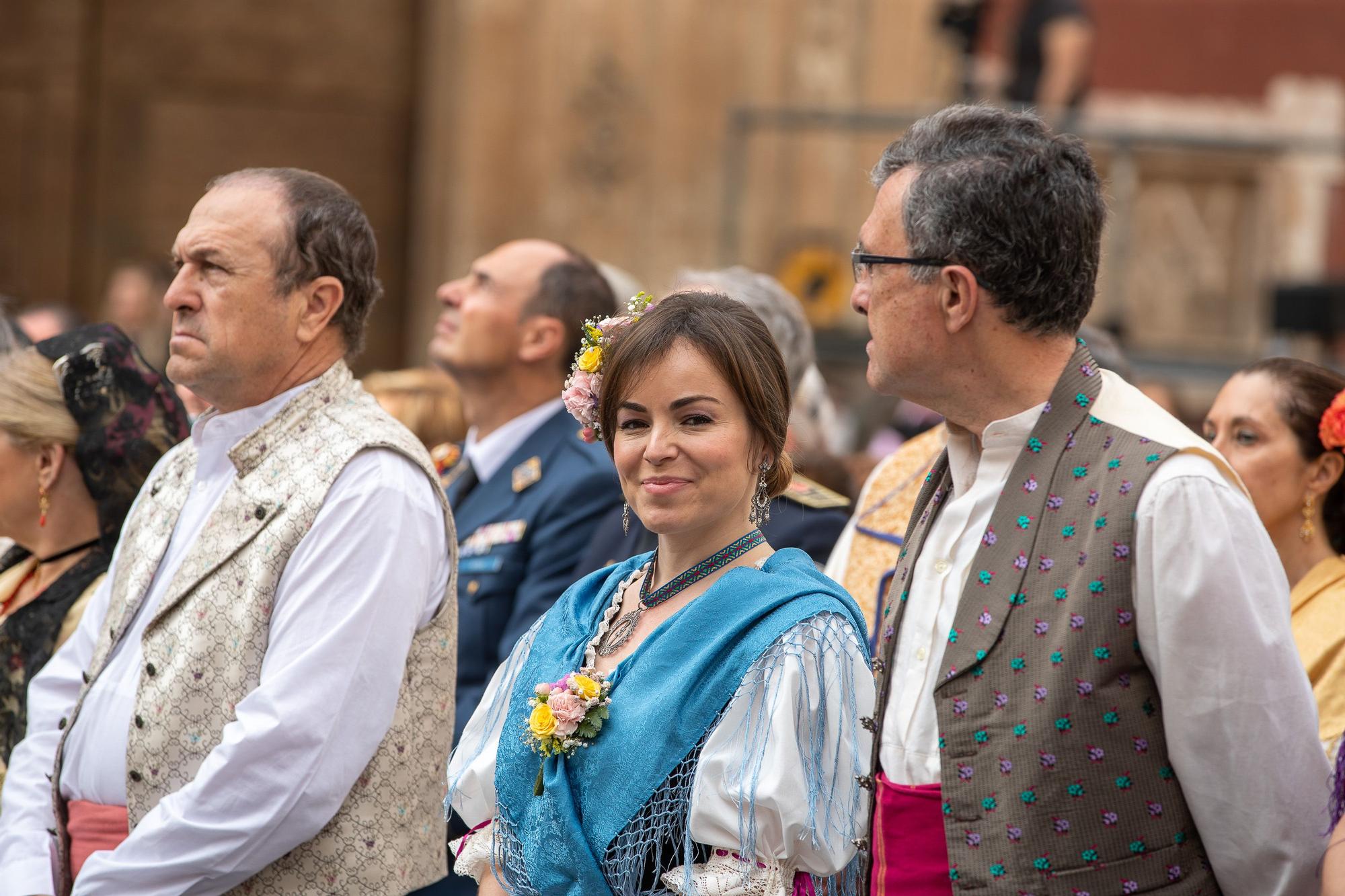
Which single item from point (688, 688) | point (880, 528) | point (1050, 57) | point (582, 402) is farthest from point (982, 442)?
point (1050, 57)

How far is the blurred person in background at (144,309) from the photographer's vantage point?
24.3 ft

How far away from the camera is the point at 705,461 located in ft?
7.94

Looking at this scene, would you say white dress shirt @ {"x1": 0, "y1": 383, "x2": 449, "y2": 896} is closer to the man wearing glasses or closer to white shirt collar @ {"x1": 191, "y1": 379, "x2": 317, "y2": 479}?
white shirt collar @ {"x1": 191, "y1": 379, "x2": 317, "y2": 479}

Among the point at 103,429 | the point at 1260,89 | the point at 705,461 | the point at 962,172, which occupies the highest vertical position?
the point at 1260,89

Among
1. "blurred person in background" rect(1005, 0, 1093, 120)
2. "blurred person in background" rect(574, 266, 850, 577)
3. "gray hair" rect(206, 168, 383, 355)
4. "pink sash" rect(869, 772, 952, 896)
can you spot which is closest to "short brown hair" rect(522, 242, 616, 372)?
"blurred person in background" rect(574, 266, 850, 577)

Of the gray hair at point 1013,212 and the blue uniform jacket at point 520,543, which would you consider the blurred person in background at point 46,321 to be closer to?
the blue uniform jacket at point 520,543

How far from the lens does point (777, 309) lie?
13.5 feet

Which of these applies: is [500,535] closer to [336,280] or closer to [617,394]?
[336,280]

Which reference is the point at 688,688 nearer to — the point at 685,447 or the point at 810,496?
the point at 685,447

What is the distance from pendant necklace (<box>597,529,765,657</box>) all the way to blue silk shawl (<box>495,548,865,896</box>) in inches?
2.3

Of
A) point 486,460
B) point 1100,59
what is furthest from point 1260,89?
point 486,460

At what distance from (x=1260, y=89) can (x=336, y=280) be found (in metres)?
13.7

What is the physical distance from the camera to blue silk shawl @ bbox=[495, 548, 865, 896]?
230 cm

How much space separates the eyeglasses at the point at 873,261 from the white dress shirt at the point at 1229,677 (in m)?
0.41
